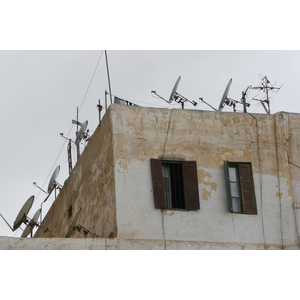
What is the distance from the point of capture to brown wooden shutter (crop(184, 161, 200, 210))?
22672 millimetres

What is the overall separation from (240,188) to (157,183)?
2.25 m

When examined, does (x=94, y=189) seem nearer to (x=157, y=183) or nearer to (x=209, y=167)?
(x=157, y=183)

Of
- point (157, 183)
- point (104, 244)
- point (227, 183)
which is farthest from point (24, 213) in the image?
point (227, 183)

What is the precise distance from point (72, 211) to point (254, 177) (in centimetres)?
559

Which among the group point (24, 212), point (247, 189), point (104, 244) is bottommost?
point (104, 244)

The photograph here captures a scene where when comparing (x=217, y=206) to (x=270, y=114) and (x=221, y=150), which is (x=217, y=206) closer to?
(x=221, y=150)

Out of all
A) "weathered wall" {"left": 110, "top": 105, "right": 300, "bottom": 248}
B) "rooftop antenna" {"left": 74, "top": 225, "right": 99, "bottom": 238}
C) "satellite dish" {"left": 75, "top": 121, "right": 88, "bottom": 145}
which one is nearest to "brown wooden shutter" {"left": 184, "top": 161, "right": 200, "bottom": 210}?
"weathered wall" {"left": 110, "top": 105, "right": 300, "bottom": 248}

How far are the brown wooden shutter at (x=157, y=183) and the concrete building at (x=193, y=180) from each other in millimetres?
25

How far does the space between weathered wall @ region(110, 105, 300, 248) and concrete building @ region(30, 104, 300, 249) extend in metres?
0.03

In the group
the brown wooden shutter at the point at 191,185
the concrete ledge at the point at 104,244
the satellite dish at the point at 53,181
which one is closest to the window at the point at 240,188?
the brown wooden shutter at the point at 191,185

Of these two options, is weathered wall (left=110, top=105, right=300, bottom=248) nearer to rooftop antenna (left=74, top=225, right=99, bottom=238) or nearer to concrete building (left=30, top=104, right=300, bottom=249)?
concrete building (left=30, top=104, right=300, bottom=249)

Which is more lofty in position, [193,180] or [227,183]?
[193,180]

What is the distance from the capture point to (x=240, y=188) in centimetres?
2330

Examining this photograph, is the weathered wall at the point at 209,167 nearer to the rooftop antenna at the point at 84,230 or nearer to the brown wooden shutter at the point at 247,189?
the brown wooden shutter at the point at 247,189
